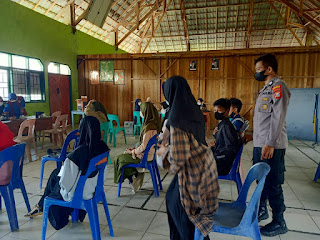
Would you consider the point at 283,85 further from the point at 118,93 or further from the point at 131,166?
the point at 118,93

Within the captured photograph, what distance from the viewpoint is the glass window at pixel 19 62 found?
7086 millimetres

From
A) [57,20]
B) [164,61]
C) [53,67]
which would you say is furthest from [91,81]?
[164,61]

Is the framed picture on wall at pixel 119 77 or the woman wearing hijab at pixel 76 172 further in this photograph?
the framed picture on wall at pixel 119 77

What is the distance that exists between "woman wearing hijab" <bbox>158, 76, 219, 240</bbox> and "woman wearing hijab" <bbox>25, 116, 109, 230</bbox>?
743mm

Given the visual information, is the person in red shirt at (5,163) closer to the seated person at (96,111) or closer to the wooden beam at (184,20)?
the seated person at (96,111)

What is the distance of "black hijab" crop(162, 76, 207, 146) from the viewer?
1232 mm

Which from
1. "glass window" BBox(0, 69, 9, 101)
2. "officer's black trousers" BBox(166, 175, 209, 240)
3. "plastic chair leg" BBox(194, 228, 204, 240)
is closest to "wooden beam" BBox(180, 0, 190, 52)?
"glass window" BBox(0, 69, 9, 101)

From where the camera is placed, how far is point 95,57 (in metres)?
9.96

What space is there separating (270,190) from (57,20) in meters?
9.60

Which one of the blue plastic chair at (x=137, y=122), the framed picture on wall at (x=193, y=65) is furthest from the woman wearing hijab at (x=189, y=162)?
the framed picture on wall at (x=193, y=65)

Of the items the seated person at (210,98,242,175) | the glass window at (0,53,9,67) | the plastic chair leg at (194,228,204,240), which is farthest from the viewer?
the glass window at (0,53,9,67)

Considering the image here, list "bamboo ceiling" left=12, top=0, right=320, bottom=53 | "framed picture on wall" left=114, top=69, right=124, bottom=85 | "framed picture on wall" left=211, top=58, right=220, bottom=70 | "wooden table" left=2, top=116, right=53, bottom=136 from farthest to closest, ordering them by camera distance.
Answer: "bamboo ceiling" left=12, top=0, right=320, bottom=53
"framed picture on wall" left=114, top=69, right=124, bottom=85
"framed picture on wall" left=211, top=58, right=220, bottom=70
"wooden table" left=2, top=116, right=53, bottom=136

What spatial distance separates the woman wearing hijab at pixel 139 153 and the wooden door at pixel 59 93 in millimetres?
6897

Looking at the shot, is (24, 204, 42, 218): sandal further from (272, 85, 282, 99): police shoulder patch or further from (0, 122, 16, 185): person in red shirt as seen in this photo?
(272, 85, 282, 99): police shoulder patch
